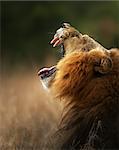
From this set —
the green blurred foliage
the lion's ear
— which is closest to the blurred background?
the green blurred foliage

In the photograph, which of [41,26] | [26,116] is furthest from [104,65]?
[41,26]

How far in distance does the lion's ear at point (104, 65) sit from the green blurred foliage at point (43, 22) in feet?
28.2

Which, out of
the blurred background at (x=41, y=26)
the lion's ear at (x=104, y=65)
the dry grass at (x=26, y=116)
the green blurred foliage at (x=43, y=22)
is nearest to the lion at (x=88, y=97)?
the lion's ear at (x=104, y=65)

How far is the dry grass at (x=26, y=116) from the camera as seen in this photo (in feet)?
17.7

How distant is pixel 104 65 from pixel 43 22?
925cm

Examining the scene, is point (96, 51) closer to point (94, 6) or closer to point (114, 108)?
point (114, 108)

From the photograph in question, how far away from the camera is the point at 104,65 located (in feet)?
15.2

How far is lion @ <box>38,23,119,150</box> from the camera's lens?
4609mm

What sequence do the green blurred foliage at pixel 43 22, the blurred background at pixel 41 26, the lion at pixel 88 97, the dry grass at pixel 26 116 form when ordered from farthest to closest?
the green blurred foliage at pixel 43 22
the blurred background at pixel 41 26
the dry grass at pixel 26 116
the lion at pixel 88 97

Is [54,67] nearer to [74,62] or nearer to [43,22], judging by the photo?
[74,62]

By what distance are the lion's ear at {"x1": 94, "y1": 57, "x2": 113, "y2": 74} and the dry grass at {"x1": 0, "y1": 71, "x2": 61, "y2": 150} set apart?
718 millimetres

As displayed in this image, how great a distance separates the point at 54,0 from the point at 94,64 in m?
9.50

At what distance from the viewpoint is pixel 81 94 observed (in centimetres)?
469

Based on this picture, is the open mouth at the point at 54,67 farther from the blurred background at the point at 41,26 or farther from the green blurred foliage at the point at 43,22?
the green blurred foliage at the point at 43,22
